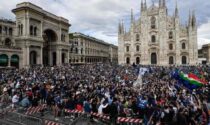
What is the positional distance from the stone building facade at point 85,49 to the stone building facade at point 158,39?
20.0 m

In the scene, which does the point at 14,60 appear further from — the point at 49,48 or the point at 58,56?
the point at 58,56

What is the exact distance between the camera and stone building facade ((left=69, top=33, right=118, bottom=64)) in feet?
244

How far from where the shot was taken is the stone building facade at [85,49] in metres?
74.2

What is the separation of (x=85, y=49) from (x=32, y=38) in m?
41.9

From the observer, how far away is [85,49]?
80188mm

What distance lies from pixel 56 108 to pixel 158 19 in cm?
5210

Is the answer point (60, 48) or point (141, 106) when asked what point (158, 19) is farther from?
point (141, 106)

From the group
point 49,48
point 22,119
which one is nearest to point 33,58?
point 49,48

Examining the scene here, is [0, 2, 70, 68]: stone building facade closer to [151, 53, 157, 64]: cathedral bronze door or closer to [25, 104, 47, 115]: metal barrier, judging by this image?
[151, 53, 157, 64]: cathedral bronze door

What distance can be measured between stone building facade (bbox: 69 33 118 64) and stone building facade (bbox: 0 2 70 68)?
21.6 metres

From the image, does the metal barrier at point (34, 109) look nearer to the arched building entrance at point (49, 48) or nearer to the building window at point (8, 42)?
the arched building entrance at point (49, 48)

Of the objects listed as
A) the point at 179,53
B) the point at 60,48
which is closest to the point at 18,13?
the point at 60,48

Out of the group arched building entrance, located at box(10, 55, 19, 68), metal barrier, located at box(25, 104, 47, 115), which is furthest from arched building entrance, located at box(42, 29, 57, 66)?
metal barrier, located at box(25, 104, 47, 115)

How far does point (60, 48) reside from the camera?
48.6 meters
